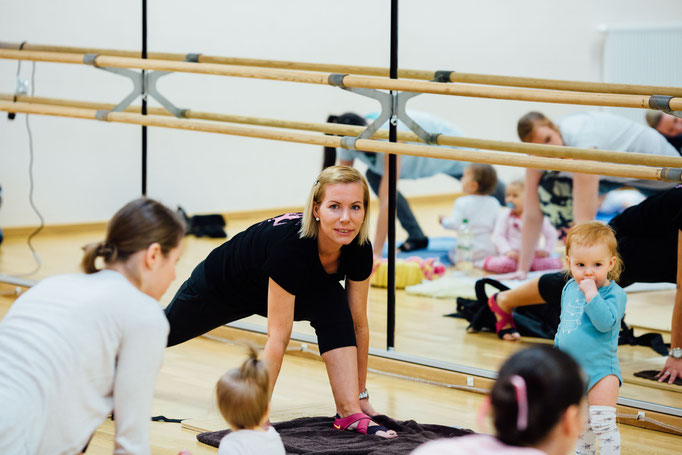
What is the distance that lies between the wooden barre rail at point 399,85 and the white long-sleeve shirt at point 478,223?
92.1 inches

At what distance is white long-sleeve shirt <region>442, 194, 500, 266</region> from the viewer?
543 cm

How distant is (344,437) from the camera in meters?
2.69

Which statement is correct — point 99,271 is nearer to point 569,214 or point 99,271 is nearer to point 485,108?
point 569,214

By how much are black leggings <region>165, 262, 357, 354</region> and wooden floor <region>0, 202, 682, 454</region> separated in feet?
0.90

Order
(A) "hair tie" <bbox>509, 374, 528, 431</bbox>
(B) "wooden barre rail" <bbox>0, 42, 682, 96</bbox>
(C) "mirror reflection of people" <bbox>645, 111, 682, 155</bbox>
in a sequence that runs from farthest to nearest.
Answer: (C) "mirror reflection of people" <bbox>645, 111, 682, 155</bbox> < (B) "wooden barre rail" <bbox>0, 42, 682, 96</bbox> < (A) "hair tie" <bbox>509, 374, 528, 431</bbox>

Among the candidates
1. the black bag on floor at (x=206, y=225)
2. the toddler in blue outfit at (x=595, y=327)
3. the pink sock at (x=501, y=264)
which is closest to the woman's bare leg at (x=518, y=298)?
the toddler in blue outfit at (x=595, y=327)

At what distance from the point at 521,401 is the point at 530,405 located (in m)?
0.02

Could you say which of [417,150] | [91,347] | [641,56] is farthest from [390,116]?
[641,56]

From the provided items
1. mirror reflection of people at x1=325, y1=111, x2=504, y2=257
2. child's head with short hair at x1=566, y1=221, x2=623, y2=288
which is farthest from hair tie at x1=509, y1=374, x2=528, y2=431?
mirror reflection of people at x1=325, y1=111, x2=504, y2=257

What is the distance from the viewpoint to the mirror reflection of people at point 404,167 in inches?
190

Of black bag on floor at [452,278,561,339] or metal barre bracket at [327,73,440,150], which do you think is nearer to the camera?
metal barre bracket at [327,73,440,150]

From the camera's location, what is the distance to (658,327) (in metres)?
4.04

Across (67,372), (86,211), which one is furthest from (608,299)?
(86,211)

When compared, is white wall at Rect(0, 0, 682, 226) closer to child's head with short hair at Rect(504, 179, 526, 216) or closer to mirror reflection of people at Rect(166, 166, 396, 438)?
child's head with short hair at Rect(504, 179, 526, 216)
